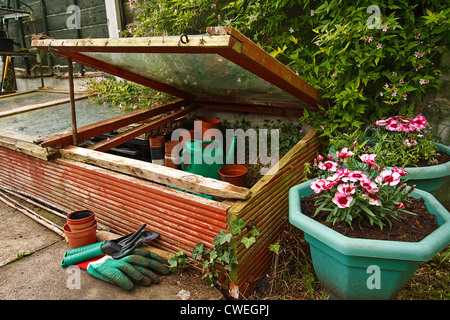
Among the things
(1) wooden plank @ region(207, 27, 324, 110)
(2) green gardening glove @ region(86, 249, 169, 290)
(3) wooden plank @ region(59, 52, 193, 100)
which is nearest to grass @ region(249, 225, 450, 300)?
(2) green gardening glove @ region(86, 249, 169, 290)

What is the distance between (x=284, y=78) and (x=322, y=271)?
1081mm

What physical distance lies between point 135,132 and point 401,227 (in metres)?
2.13

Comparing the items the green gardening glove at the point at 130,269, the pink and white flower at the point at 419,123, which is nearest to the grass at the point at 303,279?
the green gardening glove at the point at 130,269

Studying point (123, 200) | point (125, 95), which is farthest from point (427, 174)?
point (125, 95)

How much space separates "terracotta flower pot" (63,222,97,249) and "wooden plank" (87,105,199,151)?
719 mm

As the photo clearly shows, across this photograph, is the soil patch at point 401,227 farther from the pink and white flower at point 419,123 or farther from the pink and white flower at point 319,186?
the pink and white flower at point 419,123

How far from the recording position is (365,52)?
211cm

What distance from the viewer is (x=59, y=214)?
248 centimetres

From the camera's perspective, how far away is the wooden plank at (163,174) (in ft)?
5.30

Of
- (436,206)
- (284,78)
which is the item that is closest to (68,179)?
(284,78)

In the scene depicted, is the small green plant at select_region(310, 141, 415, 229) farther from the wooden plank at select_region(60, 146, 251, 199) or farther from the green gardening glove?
the green gardening glove

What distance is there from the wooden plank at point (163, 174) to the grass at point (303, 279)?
2.05 ft

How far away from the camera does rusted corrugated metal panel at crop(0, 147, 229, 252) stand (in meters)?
1.68

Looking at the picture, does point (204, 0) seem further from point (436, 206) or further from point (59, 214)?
point (436, 206)
